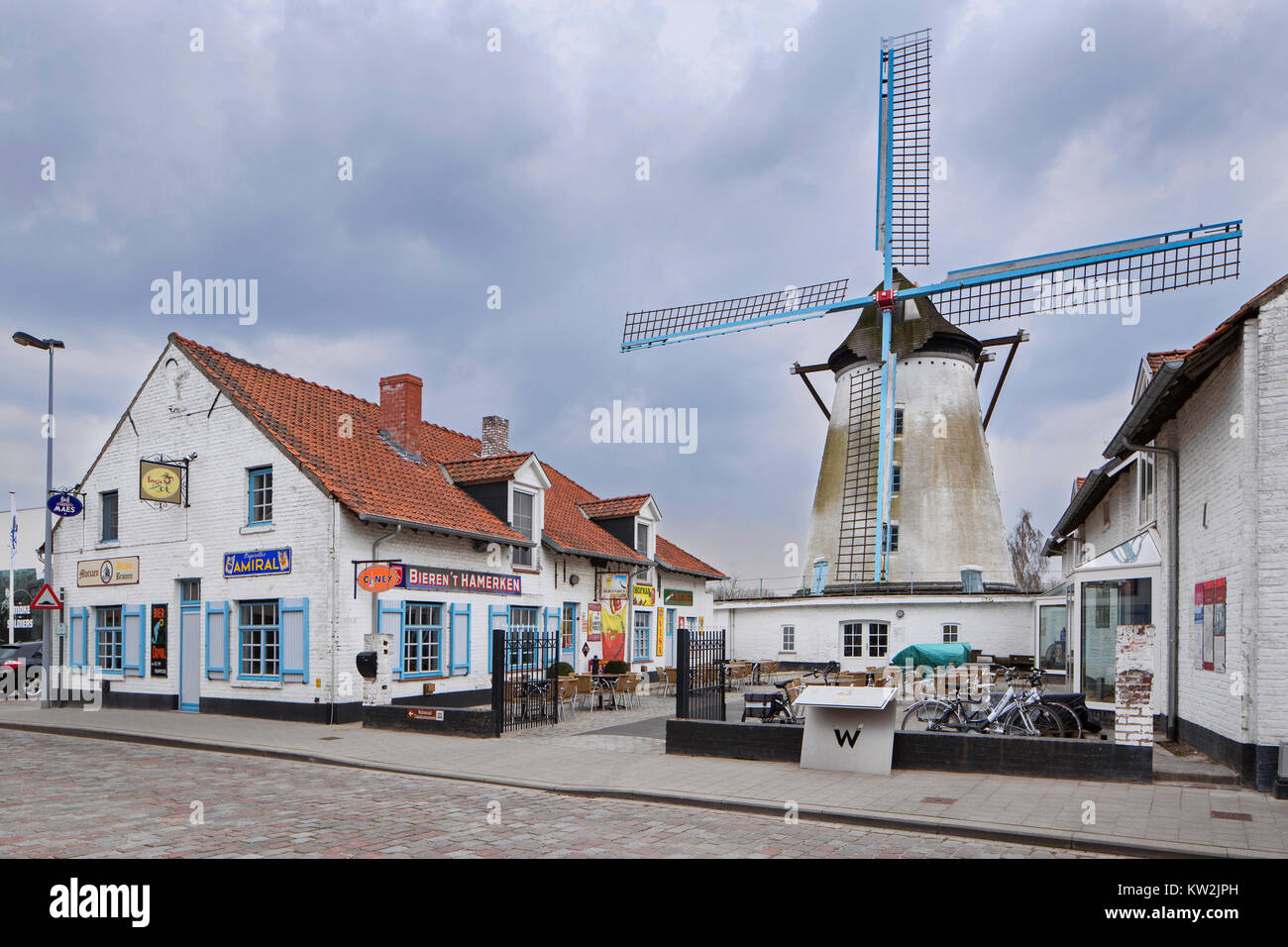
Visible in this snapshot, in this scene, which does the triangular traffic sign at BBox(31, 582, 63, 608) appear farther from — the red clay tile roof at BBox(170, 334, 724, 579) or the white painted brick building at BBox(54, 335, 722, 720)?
the red clay tile roof at BBox(170, 334, 724, 579)

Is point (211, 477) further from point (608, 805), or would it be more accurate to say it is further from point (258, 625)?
point (608, 805)

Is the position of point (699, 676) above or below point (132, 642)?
above

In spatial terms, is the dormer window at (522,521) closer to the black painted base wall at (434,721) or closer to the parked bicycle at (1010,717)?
the black painted base wall at (434,721)

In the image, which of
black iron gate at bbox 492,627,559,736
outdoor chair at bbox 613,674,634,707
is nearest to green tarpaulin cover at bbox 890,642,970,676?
outdoor chair at bbox 613,674,634,707

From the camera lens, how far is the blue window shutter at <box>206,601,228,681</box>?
809 inches

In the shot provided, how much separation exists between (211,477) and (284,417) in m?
2.07

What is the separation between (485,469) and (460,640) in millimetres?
4776

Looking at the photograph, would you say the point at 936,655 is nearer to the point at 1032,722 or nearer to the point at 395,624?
the point at 1032,722

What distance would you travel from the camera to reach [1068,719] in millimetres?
13898

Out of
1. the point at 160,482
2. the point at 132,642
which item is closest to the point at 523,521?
the point at 160,482

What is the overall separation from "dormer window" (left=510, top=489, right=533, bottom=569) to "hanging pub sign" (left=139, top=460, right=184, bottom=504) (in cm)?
755

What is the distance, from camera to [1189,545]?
45.4ft

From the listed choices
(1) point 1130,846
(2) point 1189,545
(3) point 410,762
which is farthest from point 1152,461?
(3) point 410,762

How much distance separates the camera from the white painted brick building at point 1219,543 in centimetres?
1083
